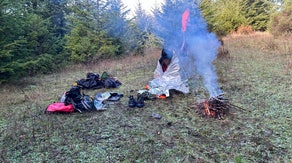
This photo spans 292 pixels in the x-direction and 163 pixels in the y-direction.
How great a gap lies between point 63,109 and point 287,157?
361 cm

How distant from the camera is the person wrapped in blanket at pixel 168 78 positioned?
16.8 feet

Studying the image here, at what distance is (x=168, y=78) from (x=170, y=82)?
14cm

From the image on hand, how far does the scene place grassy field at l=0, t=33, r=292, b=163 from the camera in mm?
2820

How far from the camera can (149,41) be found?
1327 centimetres

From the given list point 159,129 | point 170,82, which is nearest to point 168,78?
point 170,82

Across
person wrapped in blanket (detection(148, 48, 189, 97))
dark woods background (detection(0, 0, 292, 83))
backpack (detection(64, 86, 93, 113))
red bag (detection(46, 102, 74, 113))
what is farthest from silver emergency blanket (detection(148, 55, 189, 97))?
dark woods background (detection(0, 0, 292, 83))

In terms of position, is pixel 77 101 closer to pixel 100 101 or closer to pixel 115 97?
pixel 100 101

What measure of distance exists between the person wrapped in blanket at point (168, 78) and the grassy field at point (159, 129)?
0.23 meters

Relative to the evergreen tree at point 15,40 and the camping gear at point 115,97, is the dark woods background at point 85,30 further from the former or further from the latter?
the camping gear at point 115,97

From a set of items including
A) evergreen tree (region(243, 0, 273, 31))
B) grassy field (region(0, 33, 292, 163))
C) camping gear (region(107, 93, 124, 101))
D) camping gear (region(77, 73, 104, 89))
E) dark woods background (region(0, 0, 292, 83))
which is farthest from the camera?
evergreen tree (region(243, 0, 273, 31))

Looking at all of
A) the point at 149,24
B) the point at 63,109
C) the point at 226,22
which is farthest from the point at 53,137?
the point at 226,22

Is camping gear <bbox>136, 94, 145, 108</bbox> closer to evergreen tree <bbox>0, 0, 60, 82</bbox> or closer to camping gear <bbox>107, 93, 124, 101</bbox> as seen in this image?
camping gear <bbox>107, 93, 124, 101</bbox>

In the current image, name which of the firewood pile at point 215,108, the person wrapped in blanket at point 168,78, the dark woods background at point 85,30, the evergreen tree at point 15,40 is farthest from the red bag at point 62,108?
the dark woods background at point 85,30

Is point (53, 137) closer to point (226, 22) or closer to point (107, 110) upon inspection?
point (107, 110)
